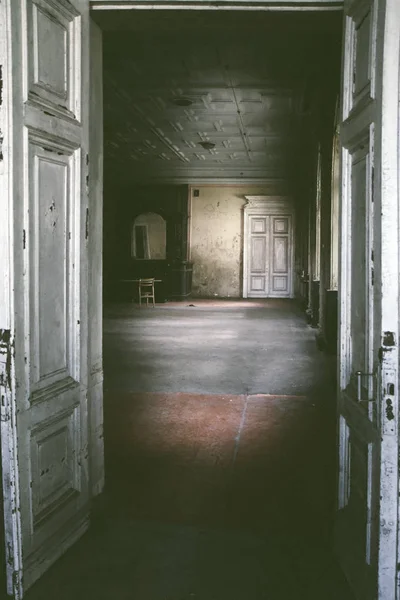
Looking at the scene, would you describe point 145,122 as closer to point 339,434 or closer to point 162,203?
point 162,203

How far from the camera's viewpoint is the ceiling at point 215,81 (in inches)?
115

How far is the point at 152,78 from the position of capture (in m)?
8.02

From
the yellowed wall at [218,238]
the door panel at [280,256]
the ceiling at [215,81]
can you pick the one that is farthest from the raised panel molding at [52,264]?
the door panel at [280,256]

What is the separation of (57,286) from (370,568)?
175 centimetres

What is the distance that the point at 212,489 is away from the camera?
3.35 metres

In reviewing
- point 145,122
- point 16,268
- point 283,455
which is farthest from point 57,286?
point 145,122

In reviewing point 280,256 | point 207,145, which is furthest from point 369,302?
point 280,256

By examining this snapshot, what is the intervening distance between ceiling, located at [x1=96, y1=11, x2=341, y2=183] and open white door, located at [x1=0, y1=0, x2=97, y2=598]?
626 mm

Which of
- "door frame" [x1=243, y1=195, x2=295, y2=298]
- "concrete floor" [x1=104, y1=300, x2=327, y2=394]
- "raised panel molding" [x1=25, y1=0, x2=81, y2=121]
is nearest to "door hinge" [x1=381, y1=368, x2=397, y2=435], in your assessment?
"raised panel molding" [x1=25, y1=0, x2=81, y2=121]

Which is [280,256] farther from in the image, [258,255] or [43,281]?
[43,281]

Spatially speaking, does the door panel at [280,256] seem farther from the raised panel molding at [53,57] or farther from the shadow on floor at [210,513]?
the raised panel molding at [53,57]

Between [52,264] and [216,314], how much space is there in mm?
10247

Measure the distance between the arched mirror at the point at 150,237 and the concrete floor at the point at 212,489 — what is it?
10.7 metres

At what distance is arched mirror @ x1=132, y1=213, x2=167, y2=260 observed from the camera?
1748 cm
